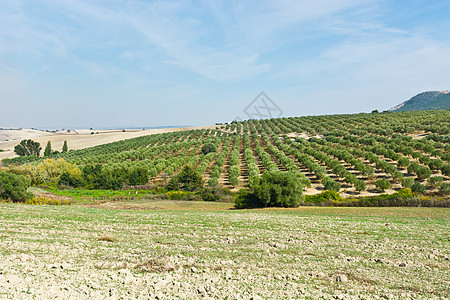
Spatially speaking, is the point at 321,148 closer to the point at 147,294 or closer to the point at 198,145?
the point at 198,145

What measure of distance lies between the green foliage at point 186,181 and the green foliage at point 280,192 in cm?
1971

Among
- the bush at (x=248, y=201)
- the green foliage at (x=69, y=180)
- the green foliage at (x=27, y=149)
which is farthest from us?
the green foliage at (x=27, y=149)

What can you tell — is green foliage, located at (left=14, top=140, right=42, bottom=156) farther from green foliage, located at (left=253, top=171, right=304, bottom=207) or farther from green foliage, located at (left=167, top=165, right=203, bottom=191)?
green foliage, located at (left=253, top=171, right=304, bottom=207)

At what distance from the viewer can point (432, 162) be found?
54.9 metres

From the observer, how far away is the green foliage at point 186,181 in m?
52.7

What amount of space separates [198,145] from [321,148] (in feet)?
145

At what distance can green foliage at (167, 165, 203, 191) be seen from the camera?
173 ft

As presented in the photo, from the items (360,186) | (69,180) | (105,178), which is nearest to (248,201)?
(360,186)

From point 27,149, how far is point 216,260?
147714 millimetres

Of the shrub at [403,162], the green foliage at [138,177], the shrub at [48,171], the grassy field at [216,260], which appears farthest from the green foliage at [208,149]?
the grassy field at [216,260]

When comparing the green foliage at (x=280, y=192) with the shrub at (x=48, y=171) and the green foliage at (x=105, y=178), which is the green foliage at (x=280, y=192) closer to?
the green foliage at (x=105, y=178)

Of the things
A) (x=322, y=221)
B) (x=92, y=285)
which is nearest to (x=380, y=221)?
(x=322, y=221)

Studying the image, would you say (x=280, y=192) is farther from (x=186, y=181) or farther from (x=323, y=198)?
(x=186, y=181)

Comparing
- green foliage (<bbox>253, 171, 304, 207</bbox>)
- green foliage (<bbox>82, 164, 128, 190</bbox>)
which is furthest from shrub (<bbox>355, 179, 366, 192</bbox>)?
green foliage (<bbox>82, 164, 128, 190</bbox>)
